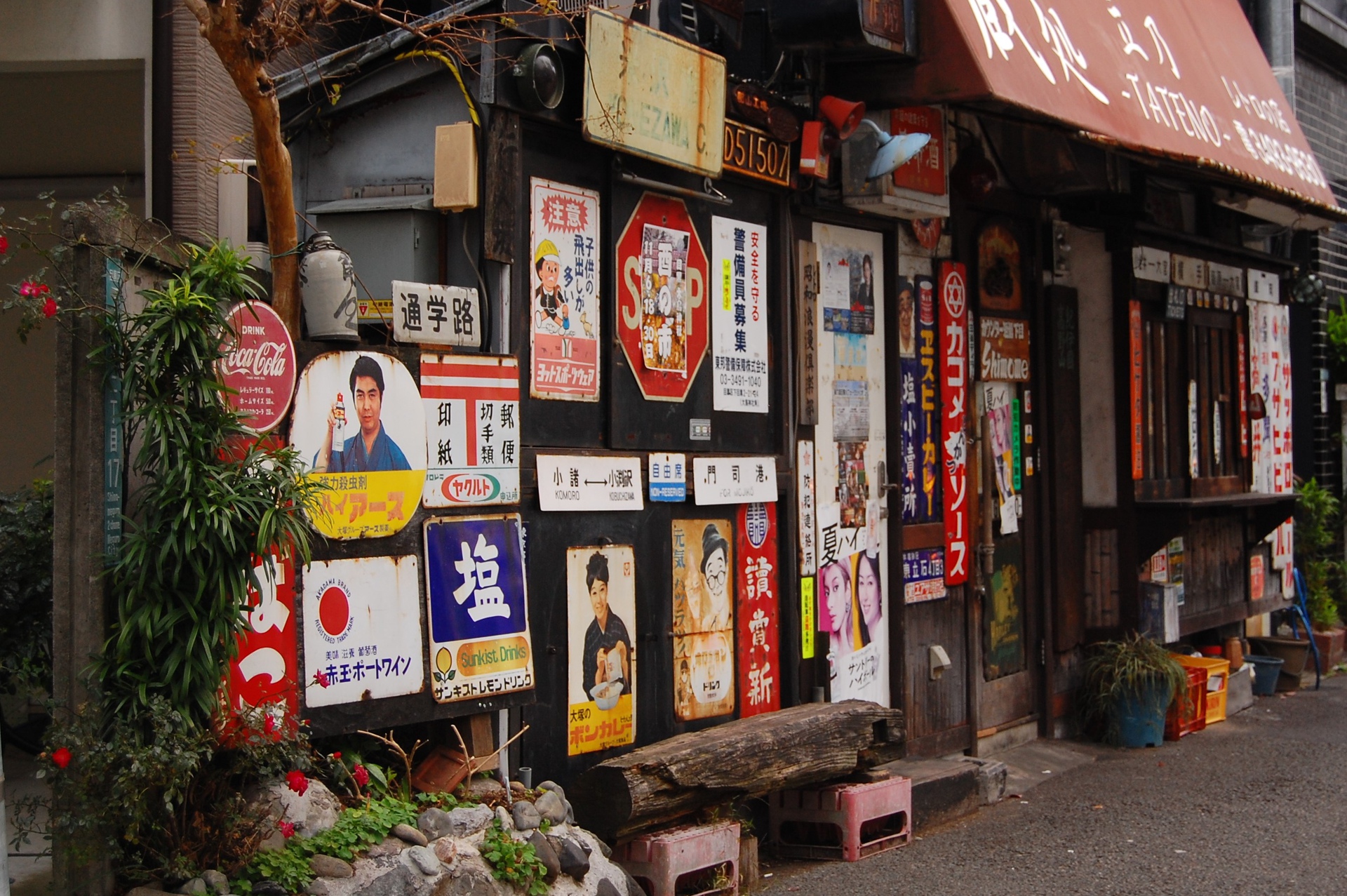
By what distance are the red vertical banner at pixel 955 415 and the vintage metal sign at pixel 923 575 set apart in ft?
0.28

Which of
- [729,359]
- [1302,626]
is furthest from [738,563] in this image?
[1302,626]

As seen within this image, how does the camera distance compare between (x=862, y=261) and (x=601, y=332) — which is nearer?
(x=601, y=332)

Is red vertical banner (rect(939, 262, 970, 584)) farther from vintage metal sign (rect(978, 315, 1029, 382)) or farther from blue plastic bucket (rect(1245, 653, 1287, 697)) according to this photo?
blue plastic bucket (rect(1245, 653, 1287, 697))

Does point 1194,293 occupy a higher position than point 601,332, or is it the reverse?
point 1194,293

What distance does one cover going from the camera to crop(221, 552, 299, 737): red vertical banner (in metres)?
4.39

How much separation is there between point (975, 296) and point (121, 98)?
5.88 m

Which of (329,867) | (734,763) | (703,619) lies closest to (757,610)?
(703,619)

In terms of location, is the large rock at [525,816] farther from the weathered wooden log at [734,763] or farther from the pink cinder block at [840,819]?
the pink cinder block at [840,819]

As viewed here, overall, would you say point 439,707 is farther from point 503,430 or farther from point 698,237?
point 698,237

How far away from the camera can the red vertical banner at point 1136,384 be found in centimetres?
1055

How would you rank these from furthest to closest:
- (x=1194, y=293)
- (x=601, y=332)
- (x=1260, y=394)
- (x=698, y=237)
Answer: (x=1260, y=394) → (x=1194, y=293) → (x=698, y=237) → (x=601, y=332)

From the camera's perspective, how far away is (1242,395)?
41.1ft

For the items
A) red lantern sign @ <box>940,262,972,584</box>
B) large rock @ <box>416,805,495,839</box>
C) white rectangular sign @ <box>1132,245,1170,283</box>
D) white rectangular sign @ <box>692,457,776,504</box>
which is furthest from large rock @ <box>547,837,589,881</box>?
white rectangular sign @ <box>1132,245,1170,283</box>

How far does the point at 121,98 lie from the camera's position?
838 cm
